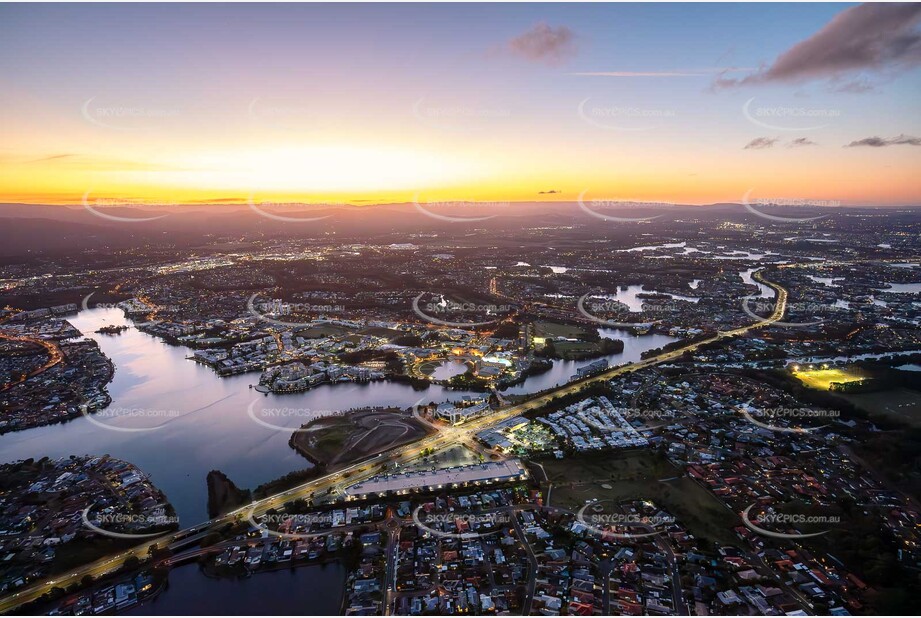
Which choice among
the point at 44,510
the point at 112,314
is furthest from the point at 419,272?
the point at 44,510

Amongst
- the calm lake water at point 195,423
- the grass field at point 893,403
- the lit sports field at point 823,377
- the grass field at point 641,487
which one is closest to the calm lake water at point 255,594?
the calm lake water at point 195,423

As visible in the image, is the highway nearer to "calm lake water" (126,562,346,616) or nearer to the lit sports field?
"calm lake water" (126,562,346,616)

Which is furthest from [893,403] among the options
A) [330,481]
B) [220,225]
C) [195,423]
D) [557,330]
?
[220,225]

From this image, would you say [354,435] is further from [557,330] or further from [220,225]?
[220,225]

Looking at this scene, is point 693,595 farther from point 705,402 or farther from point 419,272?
point 419,272

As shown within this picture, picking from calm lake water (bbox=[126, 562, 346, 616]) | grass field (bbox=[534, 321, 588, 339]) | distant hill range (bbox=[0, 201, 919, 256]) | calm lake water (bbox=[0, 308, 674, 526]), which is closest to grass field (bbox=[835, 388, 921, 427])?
calm lake water (bbox=[0, 308, 674, 526])
